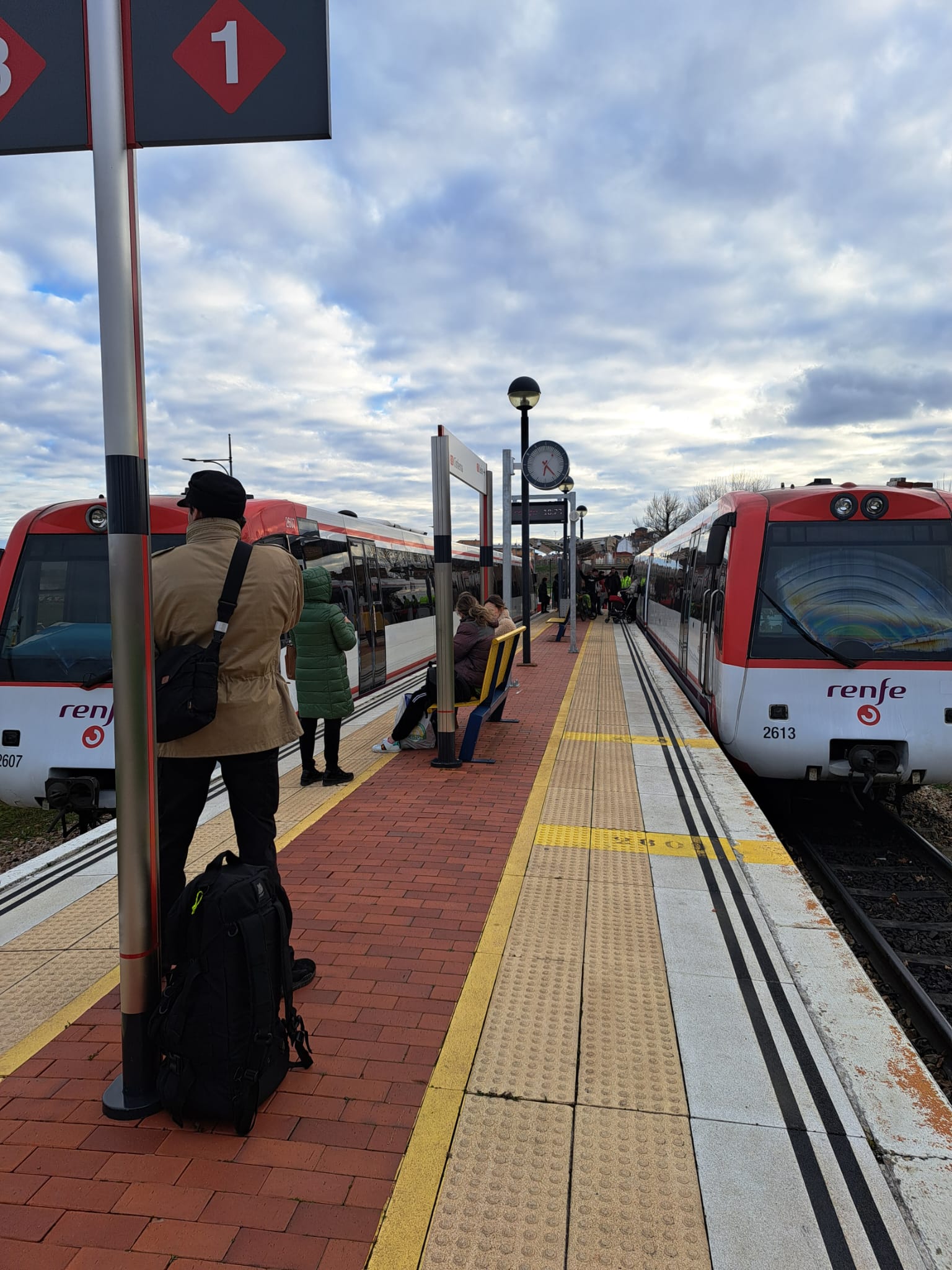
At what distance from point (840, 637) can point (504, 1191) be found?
5448 millimetres

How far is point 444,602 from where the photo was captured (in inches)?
269

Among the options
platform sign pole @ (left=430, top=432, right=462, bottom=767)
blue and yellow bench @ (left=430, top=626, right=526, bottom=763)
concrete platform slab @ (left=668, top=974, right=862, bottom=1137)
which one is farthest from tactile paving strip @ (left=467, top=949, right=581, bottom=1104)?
blue and yellow bench @ (left=430, top=626, right=526, bottom=763)

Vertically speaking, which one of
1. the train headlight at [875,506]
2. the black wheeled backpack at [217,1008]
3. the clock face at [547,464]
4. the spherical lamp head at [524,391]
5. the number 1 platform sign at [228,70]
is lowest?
the black wheeled backpack at [217,1008]

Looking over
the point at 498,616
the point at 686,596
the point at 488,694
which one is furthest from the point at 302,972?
the point at 686,596

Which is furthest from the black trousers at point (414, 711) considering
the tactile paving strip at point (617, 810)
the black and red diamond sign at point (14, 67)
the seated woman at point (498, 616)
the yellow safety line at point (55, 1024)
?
the black and red diamond sign at point (14, 67)

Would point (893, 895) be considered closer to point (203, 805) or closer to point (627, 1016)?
point (627, 1016)

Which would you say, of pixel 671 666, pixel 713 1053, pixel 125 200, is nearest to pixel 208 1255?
pixel 713 1053

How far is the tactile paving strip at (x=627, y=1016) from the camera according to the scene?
2627 mm

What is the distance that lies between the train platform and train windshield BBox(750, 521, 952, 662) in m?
2.54

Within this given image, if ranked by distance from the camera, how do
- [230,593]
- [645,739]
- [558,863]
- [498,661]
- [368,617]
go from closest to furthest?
[230,593], [558,863], [498,661], [645,739], [368,617]

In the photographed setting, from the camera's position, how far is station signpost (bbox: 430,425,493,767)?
261 inches

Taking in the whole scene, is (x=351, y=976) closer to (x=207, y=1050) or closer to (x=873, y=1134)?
(x=207, y=1050)

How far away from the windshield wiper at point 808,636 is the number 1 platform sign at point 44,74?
229 inches

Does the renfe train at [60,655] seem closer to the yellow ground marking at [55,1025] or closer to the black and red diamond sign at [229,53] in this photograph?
the yellow ground marking at [55,1025]
